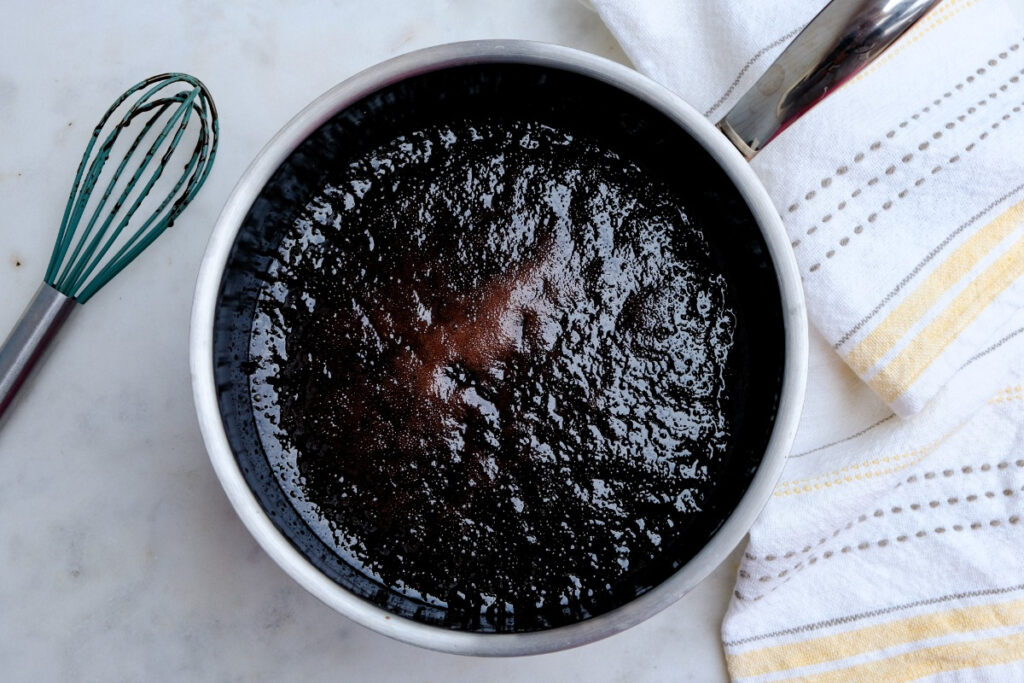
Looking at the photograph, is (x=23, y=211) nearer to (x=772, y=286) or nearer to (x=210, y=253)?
(x=210, y=253)

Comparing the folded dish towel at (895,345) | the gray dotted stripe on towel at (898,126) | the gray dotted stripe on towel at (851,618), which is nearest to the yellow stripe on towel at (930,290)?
the folded dish towel at (895,345)

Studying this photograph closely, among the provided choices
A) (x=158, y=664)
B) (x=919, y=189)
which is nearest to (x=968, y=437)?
(x=919, y=189)

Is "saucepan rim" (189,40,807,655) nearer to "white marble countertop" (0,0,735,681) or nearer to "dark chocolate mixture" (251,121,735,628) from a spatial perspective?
"dark chocolate mixture" (251,121,735,628)

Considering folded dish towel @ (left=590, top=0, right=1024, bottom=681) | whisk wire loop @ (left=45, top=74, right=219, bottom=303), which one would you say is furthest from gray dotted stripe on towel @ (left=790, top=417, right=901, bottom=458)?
whisk wire loop @ (left=45, top=74, right=219, bottom=303)

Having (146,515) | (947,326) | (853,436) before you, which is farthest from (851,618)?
(146,515)

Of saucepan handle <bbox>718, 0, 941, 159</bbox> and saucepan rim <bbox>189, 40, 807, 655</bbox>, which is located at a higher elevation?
saucepan handle <bbox>718, 0, 941, 159</bbox>

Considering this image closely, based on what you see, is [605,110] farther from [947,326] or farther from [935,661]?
[935,661]
